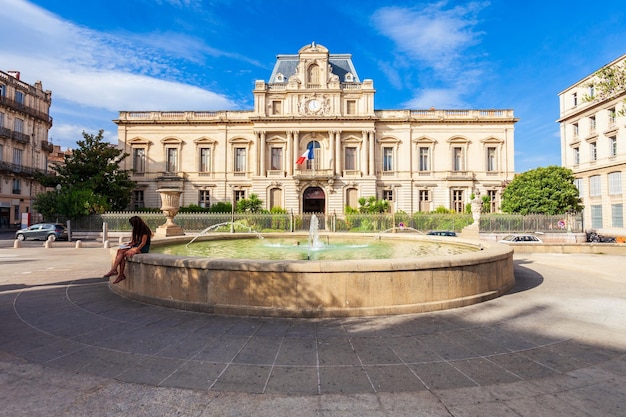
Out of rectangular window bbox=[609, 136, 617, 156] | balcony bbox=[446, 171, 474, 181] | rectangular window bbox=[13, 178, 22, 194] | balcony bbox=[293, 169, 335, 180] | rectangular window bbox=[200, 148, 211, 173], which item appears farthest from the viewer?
rectangular window bbox=[200, 148, 211, 173]

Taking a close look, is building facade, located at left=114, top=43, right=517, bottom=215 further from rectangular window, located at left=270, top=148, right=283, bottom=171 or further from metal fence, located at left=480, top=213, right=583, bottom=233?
metal fence, located at left=480, top=213, right=583, bottom=233

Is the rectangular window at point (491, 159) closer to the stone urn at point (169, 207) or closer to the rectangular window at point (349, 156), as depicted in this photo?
the rectangular window at point (349, 156)

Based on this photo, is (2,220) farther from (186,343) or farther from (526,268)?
(526,268)

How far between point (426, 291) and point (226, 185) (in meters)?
35.9

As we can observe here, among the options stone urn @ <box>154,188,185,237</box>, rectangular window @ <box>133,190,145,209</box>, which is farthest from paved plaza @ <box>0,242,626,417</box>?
rectangular window @ <box>133,190,145,209</box>

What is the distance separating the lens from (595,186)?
36.6 meters

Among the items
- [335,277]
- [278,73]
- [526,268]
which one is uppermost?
[278,73]

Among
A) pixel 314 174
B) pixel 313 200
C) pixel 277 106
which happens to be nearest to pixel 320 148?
pixel 314 174

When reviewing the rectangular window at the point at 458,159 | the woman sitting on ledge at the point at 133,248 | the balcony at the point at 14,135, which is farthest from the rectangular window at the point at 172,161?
the woman sitting on ledge at the point at 133,248

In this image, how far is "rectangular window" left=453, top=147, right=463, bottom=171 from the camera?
38781mm

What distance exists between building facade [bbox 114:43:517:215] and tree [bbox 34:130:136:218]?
664 cm

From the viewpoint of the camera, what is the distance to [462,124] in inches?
1517

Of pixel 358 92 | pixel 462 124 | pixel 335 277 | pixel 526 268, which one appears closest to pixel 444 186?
pixel 462 124

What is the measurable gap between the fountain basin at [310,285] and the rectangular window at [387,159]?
33919 mm
